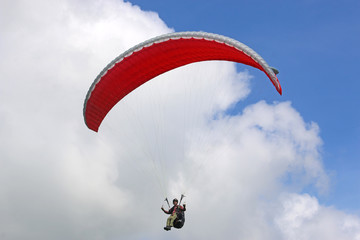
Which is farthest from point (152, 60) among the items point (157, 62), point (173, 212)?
point (173, 212)

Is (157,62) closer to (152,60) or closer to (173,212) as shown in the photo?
(152,60)

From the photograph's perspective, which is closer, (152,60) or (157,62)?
(152,60)

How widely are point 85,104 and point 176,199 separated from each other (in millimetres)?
6133

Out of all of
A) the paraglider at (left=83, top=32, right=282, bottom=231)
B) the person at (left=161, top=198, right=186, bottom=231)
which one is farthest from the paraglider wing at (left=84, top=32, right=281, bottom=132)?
the person at (left=161, top=198, right=186, bottom=231)

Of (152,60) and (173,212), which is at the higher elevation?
(152,60)

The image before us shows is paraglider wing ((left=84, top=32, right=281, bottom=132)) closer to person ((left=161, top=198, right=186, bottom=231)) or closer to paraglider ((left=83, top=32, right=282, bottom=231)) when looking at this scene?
paraglider ((left=83, top=32, right=282, bottom=231))

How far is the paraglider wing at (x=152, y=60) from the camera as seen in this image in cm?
1652

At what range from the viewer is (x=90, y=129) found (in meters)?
21.3

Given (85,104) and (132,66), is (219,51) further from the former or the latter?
(85,104)

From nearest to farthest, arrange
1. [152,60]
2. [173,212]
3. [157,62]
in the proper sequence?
[173,212] < [152,60] < [157,62]

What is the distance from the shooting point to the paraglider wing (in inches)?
650

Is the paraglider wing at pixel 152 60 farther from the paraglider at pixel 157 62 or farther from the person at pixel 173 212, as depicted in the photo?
the person at pixel 173 212

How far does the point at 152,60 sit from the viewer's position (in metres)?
18.9

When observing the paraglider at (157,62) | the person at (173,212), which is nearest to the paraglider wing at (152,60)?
the paraglider at (157,62)
